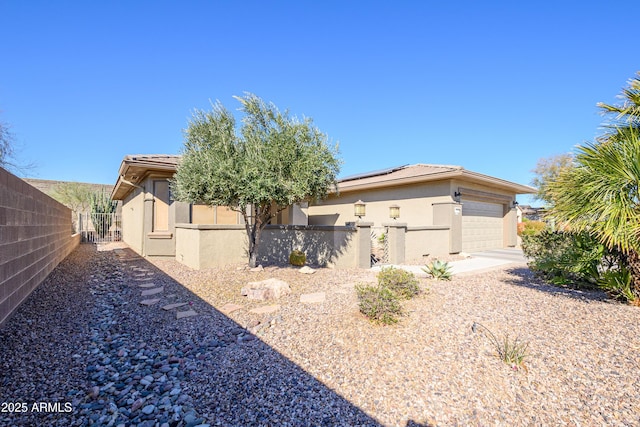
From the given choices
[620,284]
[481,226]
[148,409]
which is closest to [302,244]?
[148,409]

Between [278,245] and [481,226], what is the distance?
375 inches

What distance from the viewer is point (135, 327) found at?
4219 millimetres

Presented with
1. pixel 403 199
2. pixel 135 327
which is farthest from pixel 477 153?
pixel 135 327

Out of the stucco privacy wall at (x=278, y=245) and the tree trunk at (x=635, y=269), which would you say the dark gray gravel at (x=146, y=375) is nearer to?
the stucco privacy wall at (x=278, y=245)

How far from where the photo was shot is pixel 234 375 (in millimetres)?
2951

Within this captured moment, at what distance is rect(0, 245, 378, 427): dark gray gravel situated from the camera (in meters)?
2.36

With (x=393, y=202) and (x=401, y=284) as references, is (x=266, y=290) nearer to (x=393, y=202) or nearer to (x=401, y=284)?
(x=401, y=284)

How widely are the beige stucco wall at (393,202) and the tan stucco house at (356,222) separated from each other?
41 mm

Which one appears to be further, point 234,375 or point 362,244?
point 362,244

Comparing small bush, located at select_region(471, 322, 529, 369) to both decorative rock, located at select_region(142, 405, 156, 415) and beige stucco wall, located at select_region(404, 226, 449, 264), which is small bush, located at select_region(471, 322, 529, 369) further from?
beige stucco wall, located at select_region(404, 226, 449, 264)

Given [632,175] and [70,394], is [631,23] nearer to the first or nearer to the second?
[632,175]

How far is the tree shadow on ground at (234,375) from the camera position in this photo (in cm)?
238

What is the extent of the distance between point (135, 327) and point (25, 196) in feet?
8.94

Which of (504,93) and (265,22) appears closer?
(265,22)
